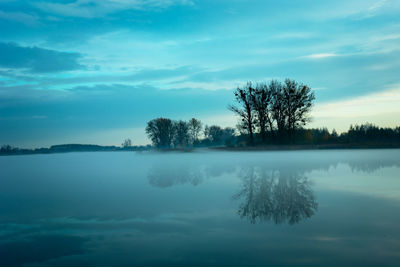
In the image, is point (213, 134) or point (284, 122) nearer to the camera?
point (284, 122)

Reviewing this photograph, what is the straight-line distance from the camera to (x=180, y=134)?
93938 mm

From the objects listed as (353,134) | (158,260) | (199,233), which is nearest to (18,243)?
(158,260)

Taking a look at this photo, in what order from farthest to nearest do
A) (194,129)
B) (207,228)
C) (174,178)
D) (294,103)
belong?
(194,129)
(294,103)
(174,178)
(207,228)

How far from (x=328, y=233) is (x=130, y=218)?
12.6 feet

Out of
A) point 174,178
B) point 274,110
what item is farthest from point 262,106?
point 174,178

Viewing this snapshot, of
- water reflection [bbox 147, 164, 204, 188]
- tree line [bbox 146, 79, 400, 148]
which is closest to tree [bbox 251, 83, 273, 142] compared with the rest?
tree line [bbox 146, 79, 400, 148]

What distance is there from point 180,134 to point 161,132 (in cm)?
602

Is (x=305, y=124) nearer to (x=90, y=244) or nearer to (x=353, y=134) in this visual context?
(x=353, y=134)

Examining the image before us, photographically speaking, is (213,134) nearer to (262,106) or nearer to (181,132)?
(181,132)

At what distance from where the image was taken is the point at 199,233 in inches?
207

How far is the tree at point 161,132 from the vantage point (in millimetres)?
94938

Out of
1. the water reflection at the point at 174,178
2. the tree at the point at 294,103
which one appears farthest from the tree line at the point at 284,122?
the water reflection at the point at 174,178

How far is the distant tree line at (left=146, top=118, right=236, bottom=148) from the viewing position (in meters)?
93.0

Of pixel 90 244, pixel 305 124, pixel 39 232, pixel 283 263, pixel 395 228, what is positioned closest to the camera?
pixel 283 263
